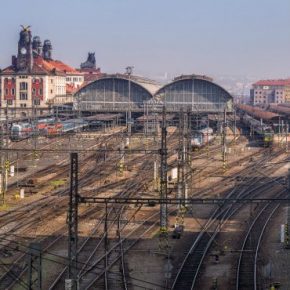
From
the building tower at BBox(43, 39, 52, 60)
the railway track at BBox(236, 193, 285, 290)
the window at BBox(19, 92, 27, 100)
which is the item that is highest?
the building tower at BBox(43, 39, 52, 60)

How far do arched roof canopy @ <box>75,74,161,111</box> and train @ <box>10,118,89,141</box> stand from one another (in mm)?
8541

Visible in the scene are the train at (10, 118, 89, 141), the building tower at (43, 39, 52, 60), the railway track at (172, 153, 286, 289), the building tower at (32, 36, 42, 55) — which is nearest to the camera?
Answer: the railway track at (172, 153, 286, 289)

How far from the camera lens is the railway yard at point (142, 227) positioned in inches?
452

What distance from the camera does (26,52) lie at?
5216cm

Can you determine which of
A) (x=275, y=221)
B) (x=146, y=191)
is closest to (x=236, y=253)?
(x=275, y=221)

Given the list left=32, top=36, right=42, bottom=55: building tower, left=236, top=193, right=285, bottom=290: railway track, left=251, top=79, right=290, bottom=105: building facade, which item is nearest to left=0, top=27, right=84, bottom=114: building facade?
left=32, top=36, right=42, bottom=55: building tower

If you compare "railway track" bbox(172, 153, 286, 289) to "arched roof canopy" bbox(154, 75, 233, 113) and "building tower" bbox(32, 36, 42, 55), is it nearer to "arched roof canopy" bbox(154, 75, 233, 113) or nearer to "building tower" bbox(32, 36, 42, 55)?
"arched roof canopy" bbox(154, 75, 233, 113)

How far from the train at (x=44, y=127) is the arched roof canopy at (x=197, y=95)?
10.1 m

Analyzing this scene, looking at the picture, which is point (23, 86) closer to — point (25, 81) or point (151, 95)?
point (25, 81)

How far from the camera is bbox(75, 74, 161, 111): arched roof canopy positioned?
166ft

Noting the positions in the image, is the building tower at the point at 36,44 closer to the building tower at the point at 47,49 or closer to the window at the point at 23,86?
the building tower at the point at 47,49

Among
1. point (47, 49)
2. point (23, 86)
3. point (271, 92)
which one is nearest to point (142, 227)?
point (23, 86)

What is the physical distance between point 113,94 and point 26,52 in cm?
779

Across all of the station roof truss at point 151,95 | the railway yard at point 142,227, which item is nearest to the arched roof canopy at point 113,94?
the station roof truss at point 151,95
